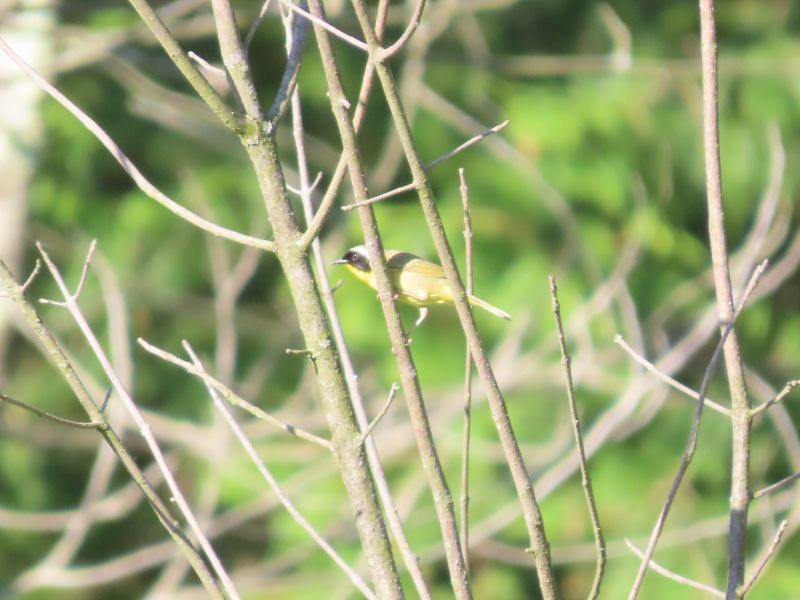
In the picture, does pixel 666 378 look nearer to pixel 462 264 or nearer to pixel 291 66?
pixel 291 66

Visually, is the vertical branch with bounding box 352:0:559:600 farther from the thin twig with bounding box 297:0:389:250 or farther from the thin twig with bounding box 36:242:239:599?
the thin twig with bounding box 36:242:239:599

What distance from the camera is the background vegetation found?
3.96m

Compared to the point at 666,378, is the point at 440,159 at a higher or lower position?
higher

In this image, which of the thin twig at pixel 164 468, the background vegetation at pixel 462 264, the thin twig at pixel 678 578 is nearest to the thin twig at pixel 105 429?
the thin twig at pixel 164 468

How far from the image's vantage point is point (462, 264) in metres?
3.98

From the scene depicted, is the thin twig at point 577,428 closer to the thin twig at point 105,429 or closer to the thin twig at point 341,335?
the thin twig at point 341,335

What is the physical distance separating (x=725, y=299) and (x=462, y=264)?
272 cm

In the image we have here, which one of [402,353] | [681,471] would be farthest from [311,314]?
[681,471]

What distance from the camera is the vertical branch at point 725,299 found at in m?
1.25

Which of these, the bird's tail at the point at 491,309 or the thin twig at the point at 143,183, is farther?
the bird's tail at the point at 491,309

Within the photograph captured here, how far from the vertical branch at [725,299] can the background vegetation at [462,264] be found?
218cm

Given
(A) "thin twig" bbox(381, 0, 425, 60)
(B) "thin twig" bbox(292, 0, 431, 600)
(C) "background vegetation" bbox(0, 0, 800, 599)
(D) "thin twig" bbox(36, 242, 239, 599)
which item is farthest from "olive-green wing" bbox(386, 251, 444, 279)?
(C) "background vegetation" bbox(0, 0, 800, 599)

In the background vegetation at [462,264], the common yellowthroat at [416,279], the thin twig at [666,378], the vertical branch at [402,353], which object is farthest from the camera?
the background vegetation at [462,264]

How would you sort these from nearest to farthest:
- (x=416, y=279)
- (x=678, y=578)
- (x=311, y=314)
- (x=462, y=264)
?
(x=311, y=314) → (x=678, y=578) → (x=416, y=279) → (x=462, y=264)
